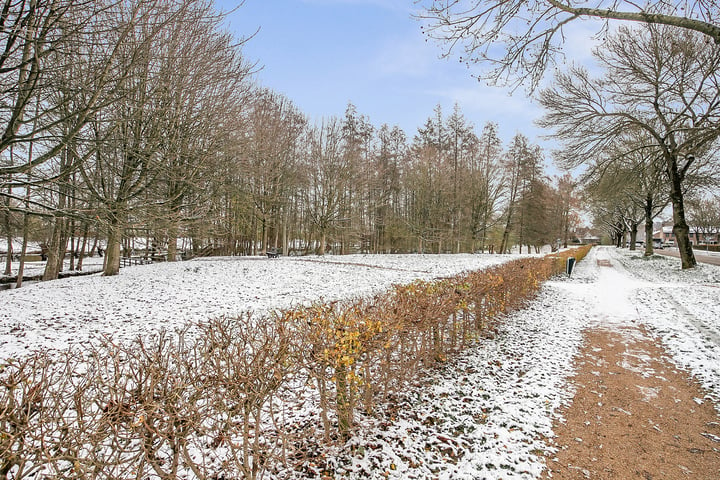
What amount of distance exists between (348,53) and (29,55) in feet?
19.6

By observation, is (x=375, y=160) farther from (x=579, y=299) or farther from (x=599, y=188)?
(x=579, y=299)

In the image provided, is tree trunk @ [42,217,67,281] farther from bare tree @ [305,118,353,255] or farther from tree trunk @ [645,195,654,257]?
tree trunk @ [645,195,654,257]

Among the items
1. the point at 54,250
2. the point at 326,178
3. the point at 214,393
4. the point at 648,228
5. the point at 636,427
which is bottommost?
the point at 636,427

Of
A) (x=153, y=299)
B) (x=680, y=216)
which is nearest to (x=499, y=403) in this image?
(x=153, y=299)

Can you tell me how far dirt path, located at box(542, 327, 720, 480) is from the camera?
2.68m

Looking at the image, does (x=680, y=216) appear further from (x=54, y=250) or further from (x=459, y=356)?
(x=54, y=250)

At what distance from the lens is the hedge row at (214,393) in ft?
5.08

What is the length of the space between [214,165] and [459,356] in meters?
8.87

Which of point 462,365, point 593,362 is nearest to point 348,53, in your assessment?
point 462,365

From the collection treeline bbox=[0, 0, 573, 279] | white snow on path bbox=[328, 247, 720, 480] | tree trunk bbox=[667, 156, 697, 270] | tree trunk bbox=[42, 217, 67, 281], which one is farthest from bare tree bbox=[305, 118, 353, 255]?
tree trunk bbox=[667, 156, 697, 270]

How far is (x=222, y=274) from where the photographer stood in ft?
36.8

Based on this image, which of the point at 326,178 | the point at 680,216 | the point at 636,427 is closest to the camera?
the point at 636,427

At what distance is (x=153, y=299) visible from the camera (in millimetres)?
7785

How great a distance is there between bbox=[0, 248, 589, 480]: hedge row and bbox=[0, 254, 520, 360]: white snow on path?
1130 millimetres
